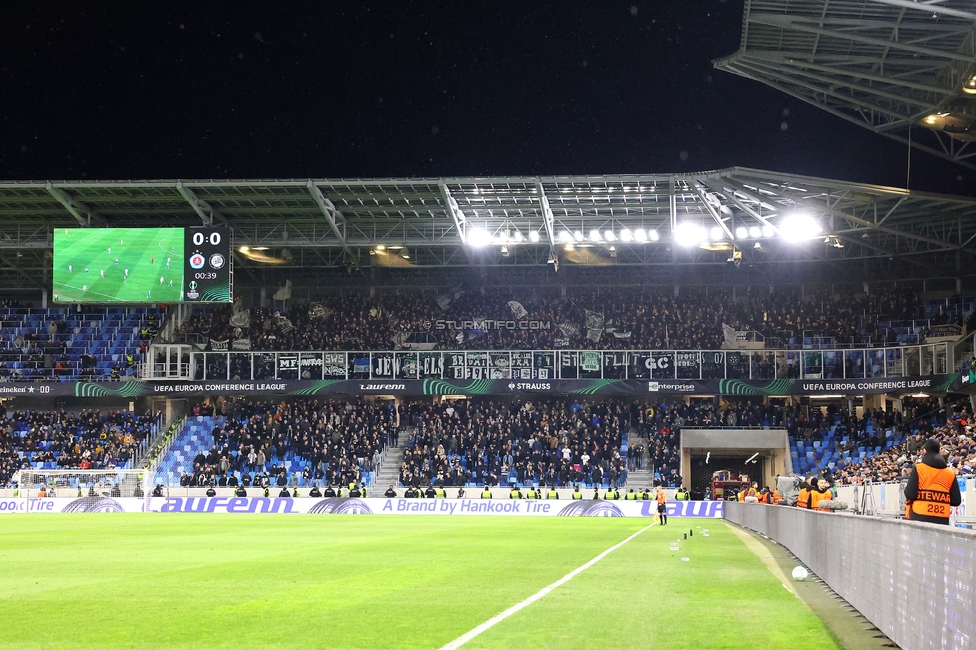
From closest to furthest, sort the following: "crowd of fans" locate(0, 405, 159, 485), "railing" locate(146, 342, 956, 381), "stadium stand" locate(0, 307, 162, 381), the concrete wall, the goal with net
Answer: the goal with net
"crowd of fans" locate(0, 405, 159, 485)
the concrete wall
"railing" locate(146, 342, 956, 381)
"stadium stand" locate(0, 307, 162, 381)

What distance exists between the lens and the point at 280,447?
5888 cm

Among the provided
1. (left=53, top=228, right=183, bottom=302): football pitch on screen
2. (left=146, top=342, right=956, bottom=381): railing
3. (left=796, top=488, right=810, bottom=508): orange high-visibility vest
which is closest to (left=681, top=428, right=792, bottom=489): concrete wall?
(left=146, top=342, right=956, bottom=381): railing

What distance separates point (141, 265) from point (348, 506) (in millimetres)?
15777

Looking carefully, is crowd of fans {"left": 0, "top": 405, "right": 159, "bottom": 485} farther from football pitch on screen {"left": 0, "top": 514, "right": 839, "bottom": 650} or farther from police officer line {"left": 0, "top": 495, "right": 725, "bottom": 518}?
football pitch on screen {"left": 0, "top": 514, "right": 839, "bottom": 650}

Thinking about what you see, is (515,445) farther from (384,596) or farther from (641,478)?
(384,596)

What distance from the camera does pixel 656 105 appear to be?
5581 centimetres

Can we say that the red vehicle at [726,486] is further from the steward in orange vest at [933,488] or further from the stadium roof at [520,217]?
the steward in orange vest at [933,488]

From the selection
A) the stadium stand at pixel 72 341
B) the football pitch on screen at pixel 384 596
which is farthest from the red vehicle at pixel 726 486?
the stadium stand at pixel 72 341

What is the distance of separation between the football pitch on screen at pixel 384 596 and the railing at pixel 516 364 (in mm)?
36617

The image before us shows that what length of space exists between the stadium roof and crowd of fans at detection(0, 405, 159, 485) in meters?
9.18

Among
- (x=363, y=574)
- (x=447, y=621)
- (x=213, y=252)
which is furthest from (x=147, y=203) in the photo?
(x=447, y=621)

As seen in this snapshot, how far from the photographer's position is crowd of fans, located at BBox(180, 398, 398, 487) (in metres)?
57.2

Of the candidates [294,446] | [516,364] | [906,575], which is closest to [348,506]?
[294,446]

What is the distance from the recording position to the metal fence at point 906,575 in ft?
21.9
